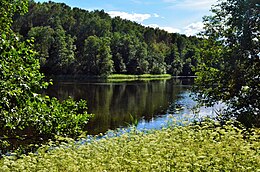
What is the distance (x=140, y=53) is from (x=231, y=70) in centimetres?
8589

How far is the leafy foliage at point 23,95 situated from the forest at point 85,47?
69742 mm

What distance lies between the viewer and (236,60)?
15.0 meters

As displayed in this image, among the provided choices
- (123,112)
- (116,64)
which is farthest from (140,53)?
(123,112)

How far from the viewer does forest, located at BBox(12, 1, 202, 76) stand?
291 ft

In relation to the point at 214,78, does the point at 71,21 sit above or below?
above

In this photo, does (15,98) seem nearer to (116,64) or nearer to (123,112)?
(123,112)

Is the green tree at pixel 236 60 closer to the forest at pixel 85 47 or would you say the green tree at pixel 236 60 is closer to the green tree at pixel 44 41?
the forest at pixel 85 47

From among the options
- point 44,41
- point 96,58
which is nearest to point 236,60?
point 96,58

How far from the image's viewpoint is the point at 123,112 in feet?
97.8

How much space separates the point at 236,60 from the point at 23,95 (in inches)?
436

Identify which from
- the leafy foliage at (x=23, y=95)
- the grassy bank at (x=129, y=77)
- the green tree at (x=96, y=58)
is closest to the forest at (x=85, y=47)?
the green tree at (x=96, y=58)

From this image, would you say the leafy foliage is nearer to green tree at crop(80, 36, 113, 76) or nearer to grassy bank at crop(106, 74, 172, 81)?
grassy bank at crop(106, 74, 172, 81)

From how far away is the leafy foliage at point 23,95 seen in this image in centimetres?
611

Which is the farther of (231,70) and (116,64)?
(116,64)
